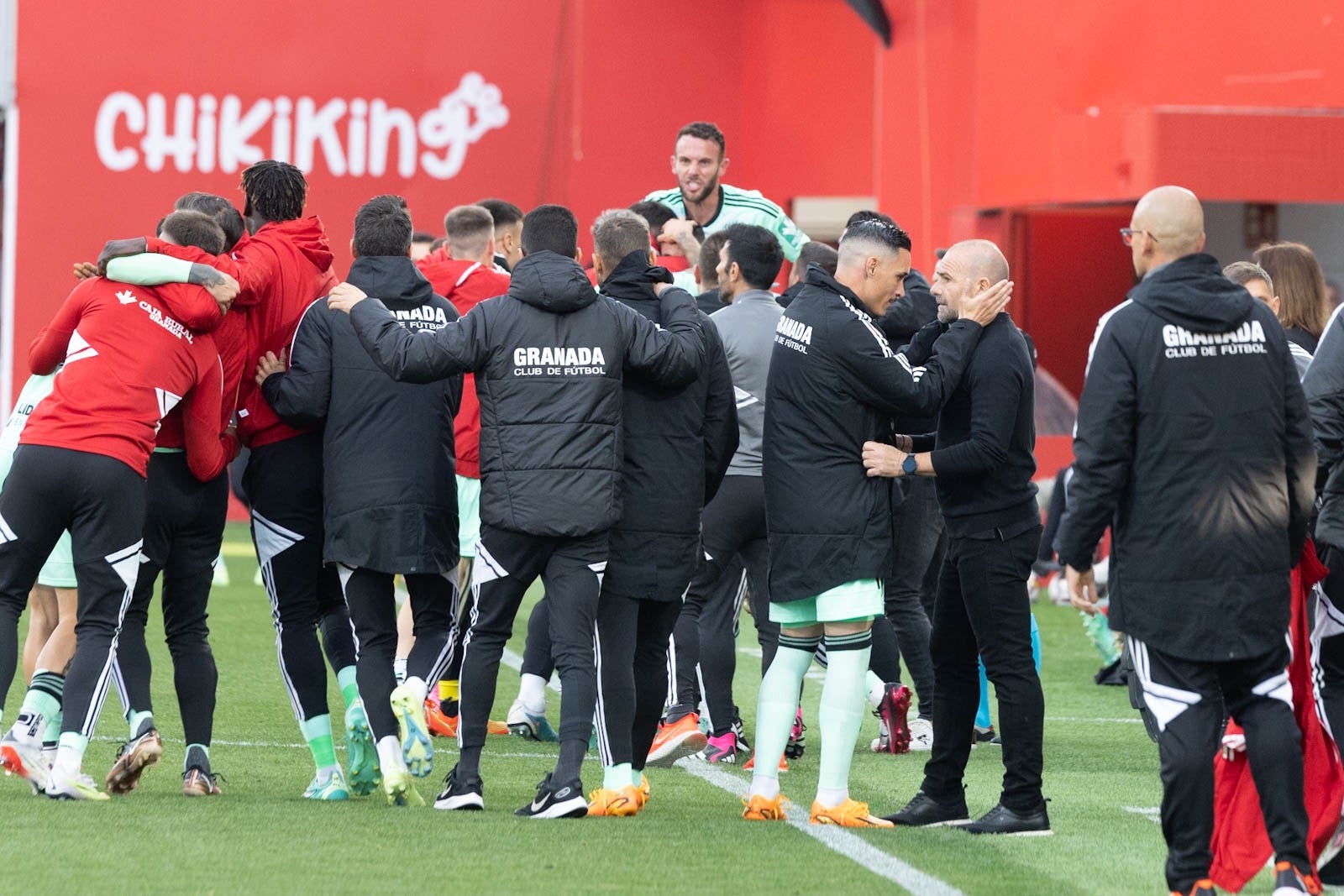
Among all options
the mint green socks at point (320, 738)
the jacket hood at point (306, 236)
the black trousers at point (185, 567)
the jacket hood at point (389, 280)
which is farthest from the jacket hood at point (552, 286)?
the mint green socks at point (320, 738)

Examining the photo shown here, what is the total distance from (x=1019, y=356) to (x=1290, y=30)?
9879mm

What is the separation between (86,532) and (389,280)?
1238mm

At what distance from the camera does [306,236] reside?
20.7 feet

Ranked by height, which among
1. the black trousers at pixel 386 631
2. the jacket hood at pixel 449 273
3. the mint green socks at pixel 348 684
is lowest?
the mint green socks at pixel 348 684

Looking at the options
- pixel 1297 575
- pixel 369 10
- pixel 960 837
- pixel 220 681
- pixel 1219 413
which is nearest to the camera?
pixel 1219 413

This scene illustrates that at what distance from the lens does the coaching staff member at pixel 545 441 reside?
5.81m

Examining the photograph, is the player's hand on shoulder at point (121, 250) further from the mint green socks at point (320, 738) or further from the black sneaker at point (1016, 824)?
the black sneaker at point (1016, 824)

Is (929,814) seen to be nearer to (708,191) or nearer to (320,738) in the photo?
(320,738)

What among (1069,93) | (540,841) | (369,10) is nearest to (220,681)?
(540,841)

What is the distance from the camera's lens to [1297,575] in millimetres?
5152

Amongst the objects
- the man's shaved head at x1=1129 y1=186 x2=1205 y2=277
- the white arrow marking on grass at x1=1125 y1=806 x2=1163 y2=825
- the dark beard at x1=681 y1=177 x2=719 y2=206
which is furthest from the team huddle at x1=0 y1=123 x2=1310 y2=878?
the dark beard at x1=681 y1=177 x2=719 y2=206

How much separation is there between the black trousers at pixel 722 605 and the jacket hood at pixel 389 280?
1.50 metres

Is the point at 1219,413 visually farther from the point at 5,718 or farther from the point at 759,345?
the point at 5,718

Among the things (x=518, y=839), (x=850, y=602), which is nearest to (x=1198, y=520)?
(x=850, y=602)
